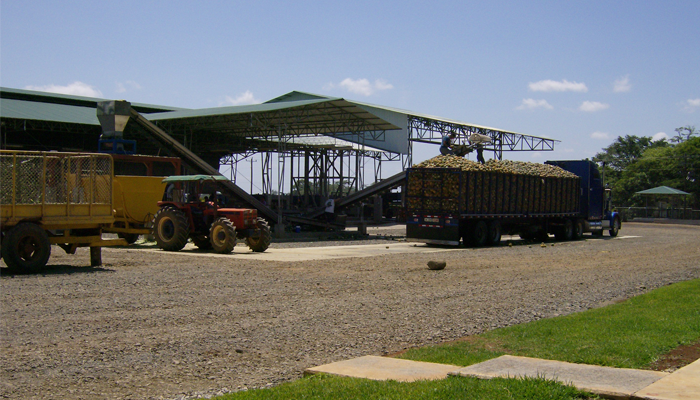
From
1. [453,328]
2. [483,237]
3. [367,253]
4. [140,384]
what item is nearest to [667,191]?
[483,237]

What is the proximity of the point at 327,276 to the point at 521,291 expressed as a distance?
4.38m

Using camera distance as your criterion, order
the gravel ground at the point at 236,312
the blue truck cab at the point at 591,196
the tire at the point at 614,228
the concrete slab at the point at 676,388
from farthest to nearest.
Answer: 1. the tire at the point at 614,228
2. the blue truck cab at the point at 591,196
3. the gravel ground at the point at 236,312
4. the concrete slab at the point at 676,388

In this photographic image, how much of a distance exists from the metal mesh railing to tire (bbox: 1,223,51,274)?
65cm

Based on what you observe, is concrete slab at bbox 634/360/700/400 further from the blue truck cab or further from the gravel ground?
the blue truck cab

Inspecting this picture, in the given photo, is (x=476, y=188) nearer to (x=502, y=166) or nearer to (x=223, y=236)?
(x=502, y=166)

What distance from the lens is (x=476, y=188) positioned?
87.9ft

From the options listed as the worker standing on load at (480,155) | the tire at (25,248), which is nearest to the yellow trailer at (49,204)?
the tire at (25,248)

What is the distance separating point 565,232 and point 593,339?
2689 centimetres

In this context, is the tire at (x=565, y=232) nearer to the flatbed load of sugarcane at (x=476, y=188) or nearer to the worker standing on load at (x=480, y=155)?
the flatbed load of sugarcane at (x=476, y=188)


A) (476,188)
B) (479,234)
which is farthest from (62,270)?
(479,234)

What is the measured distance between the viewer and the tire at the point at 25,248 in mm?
13562

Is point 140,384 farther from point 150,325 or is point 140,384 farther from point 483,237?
point 483,237

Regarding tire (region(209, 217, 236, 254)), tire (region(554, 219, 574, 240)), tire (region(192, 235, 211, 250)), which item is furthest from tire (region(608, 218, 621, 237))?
tire (region(209, 217, 236, 254))

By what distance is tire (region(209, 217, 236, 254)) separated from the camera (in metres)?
20.2
